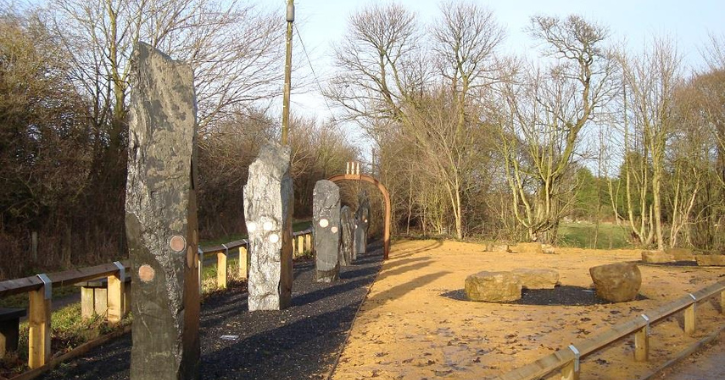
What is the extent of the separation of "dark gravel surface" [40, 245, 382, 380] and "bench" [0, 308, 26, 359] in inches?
21.9

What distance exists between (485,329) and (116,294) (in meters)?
4.69

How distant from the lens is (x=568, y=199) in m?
28.9

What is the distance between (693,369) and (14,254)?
12.1m

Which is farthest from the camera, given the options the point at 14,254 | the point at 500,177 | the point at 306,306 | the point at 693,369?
the point at 500,177

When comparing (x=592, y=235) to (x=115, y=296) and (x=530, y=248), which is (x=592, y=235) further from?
(x=115, y=296)

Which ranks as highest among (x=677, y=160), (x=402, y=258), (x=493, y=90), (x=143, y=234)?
(x=493, y=90)

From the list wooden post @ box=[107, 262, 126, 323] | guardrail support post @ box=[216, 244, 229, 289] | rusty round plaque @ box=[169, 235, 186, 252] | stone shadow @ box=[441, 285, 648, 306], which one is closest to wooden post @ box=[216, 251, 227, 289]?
guardrail support post @ box=[216, 244, 229, 289]

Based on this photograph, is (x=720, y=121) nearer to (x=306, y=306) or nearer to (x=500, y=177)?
(x=500, y=177)

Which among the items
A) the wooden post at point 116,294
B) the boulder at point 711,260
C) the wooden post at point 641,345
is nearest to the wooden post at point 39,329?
the wooden post at point 116,294

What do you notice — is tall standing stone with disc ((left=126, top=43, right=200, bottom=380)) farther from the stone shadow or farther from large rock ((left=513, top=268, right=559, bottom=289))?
large rock ((left=513, top=268, right=559, bottom=289))

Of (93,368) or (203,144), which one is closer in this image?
(93,368)

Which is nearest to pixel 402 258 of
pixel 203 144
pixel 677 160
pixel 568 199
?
pixel 203 144

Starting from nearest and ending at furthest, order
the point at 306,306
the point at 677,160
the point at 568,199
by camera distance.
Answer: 1. the point at 306,306
2. the point at 677,160
3. the point at 568,199

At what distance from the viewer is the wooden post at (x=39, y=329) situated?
6.11m
